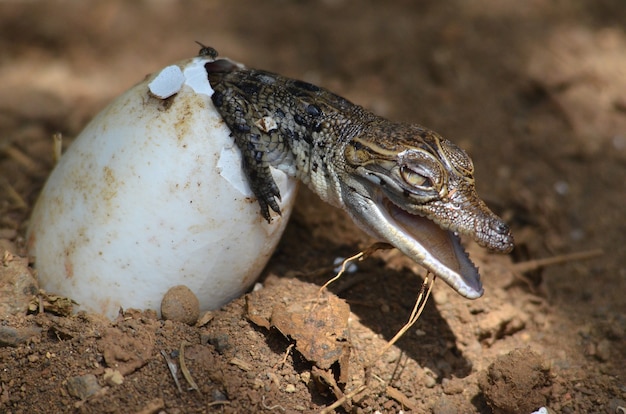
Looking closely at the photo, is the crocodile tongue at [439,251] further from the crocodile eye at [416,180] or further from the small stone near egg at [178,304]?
the small stone near egg at [178,304]

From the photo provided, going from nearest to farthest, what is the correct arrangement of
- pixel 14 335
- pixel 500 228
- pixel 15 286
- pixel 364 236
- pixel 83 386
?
1. pixel 83 386
2. pixel 500 228
3. pixel 14 335
4. pixel 15 286
5. pixel 364 236

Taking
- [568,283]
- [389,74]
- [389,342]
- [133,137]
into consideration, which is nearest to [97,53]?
[389,74]

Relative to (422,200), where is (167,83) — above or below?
below

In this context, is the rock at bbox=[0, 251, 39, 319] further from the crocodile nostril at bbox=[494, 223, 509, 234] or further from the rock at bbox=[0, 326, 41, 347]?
the crocodile nostril at bbox=[494, 223, 509, 234]

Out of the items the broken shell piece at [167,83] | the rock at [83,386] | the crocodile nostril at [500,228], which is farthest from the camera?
the broken shell piece at [167,83]

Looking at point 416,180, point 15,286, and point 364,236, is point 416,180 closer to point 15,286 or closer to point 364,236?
point 364,236

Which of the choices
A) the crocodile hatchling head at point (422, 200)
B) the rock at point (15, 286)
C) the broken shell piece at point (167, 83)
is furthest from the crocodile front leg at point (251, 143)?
the rock at point (15, 286)

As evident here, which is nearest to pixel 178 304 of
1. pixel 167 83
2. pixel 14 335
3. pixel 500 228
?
pixel 14 335
